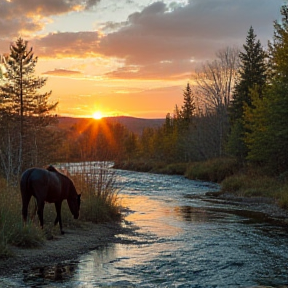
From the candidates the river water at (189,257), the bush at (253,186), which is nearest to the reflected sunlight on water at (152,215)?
the river water at (189,257)

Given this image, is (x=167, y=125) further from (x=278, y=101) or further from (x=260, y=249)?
(x=260, y=249)

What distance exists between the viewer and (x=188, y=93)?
76250 millimetres

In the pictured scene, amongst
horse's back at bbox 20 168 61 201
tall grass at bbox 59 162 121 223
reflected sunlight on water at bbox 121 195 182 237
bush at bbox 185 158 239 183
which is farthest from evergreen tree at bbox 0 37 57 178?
horse's back at bbox 20 168 61 201

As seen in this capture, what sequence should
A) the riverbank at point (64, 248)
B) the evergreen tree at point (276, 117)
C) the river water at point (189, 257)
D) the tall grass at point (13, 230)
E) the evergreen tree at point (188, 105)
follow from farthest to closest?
the evergreen tree at point (188, 105) → the evergreen tree at point (276, 117) → the tall grass at point (13, 230) → the riverbank at point (64, 248) → the river water at point (189, 257)

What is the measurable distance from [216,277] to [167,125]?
77.4m

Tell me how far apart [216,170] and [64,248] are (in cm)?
2953

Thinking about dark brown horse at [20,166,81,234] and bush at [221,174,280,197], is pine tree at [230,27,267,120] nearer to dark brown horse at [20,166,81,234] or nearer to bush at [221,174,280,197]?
bush at [221,174,280,197]

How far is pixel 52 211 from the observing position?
12.0 meters

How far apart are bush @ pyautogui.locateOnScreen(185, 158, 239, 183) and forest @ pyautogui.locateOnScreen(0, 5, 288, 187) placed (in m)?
0.57

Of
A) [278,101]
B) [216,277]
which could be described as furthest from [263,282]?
[278,101]

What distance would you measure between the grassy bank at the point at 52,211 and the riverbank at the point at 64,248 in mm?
210

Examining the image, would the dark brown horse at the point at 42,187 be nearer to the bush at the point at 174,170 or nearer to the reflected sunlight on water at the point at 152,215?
the reflected sunlight on water at the point at 152,215

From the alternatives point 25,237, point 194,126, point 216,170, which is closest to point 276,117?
point 216,170

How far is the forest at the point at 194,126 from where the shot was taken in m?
15.3
